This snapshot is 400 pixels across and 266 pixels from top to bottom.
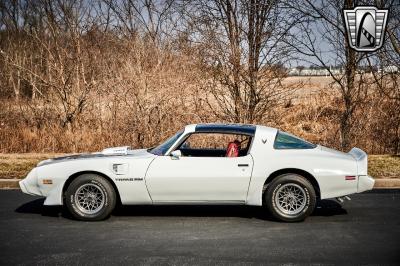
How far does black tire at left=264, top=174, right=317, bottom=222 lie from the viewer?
7.27 metres

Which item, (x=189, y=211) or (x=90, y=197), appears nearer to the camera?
(x=90, y=197)

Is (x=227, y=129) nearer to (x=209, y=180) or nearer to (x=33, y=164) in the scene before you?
(x=209, y=180)

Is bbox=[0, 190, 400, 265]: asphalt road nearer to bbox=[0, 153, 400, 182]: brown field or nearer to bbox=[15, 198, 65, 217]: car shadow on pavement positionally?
bbox=[15, 198, 65, 217]: car shadow on pavement

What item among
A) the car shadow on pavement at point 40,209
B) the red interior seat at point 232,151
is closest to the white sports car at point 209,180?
the red interior seat at point 232,151

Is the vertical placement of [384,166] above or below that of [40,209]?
above

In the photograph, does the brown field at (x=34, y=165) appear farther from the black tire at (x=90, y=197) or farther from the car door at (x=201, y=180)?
the car door at (x=201, y=180)

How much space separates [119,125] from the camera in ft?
50.7

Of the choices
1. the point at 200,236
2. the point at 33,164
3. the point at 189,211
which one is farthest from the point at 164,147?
the point at 33,164

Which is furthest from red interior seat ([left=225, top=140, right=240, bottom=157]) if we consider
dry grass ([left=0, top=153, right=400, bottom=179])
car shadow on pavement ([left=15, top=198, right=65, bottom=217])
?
dry grass ([left=0, top=153, right=400, bottom=179])

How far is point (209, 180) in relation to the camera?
7.27 meters

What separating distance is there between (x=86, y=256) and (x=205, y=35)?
10559 millimetres

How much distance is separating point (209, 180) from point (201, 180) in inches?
4.3

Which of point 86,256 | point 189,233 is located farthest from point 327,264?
point 86,256

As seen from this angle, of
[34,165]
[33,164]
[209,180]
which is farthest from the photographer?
[33,164]
